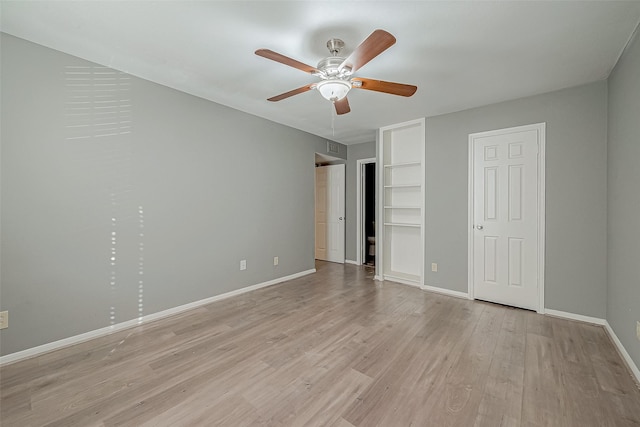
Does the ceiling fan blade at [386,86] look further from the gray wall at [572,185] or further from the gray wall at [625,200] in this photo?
the gray wall at [572,185]

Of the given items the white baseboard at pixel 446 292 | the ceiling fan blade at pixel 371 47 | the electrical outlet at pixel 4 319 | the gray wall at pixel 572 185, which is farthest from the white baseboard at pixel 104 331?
the gray wall at pixel 572 185

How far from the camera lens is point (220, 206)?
343 centimetres

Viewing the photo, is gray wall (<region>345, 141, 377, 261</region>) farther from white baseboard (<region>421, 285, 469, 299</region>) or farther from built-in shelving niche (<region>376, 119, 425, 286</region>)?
white baseboard (<region>421, 285, 469, 299</region>)

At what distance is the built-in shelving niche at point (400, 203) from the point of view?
4.22m

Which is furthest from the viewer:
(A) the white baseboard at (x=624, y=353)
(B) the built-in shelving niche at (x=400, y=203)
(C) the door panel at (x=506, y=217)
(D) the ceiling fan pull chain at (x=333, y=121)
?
(B) the built-in shelving niche at (x=400, y=203)

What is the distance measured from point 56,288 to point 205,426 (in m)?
1.84

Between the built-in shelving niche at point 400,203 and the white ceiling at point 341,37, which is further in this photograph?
the built-in shelving niche at point 400,203

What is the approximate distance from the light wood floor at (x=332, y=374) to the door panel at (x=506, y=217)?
43 cm

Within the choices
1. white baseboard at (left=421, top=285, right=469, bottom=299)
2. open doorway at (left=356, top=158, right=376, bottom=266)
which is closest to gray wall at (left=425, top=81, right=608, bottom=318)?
white baseboard at (left=421, top=285, right=469, bottom=299)

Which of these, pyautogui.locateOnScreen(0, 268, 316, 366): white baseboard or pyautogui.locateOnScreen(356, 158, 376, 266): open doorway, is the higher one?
pyautogui.locateOnScreen(356, 158, 376, 266): open doorway

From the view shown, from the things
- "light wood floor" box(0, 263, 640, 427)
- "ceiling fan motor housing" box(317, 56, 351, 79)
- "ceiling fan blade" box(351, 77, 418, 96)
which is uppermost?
"ceiling fan motor housing" box(317, 56, 351, 79)

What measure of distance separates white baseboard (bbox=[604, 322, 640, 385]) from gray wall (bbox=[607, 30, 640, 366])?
5 centimetres

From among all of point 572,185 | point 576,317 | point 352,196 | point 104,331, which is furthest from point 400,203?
point 104,331

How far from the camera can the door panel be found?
311cm
